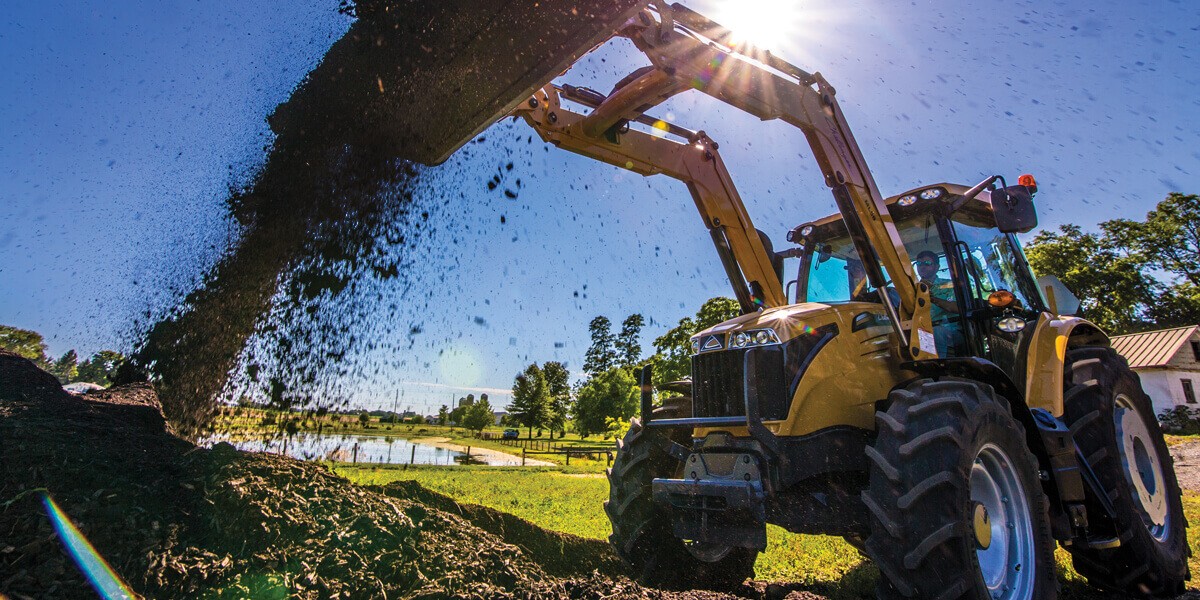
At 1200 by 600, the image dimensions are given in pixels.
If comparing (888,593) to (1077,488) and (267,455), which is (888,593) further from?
(267,455)

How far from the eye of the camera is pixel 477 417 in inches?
2069

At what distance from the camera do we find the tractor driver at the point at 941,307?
15.8 ft

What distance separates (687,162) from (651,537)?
3.07 m

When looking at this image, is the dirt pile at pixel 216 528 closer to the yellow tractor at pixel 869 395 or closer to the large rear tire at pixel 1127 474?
the yellow tractor at pixel 869 395

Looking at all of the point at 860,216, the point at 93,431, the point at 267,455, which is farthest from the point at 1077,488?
the point at 93,431

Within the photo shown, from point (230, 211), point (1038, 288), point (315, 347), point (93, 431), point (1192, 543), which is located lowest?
point (1192, 543)

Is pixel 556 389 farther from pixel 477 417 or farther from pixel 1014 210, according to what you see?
pixel 1014 210

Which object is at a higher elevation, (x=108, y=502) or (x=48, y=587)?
(x=108, y=502)

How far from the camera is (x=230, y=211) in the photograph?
19.4ft

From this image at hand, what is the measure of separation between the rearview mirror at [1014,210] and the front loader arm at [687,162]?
67.4 inches

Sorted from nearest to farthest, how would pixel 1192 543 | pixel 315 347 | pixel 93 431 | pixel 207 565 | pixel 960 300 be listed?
pixel 207 565 → pixel 93 431 → pixel 960 300 → pixel 315 347 → pixel 1192 543

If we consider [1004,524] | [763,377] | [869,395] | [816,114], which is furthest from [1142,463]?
[816,114]

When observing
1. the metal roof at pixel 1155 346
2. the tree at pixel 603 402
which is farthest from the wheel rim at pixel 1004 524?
the tree at pixel 603 402

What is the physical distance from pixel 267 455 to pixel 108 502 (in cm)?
118
